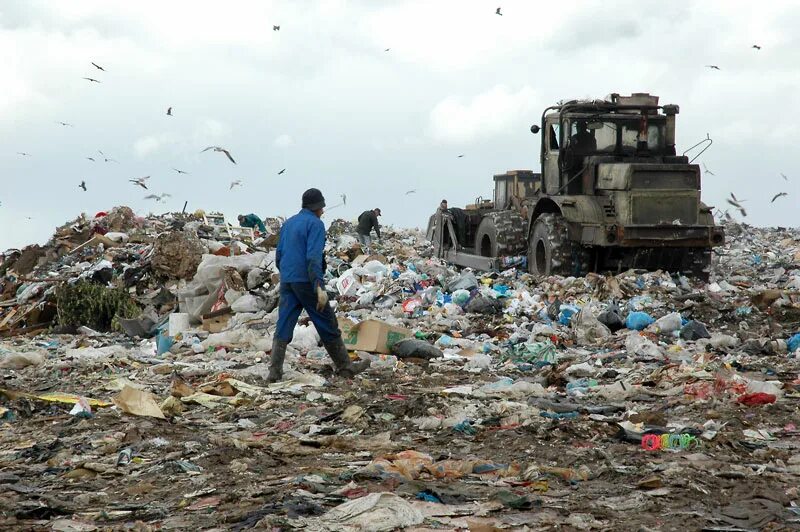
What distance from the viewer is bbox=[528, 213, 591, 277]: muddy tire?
13.8m

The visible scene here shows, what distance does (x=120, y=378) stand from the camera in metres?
8.55

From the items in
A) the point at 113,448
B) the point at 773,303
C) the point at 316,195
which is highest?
the point at 316,195

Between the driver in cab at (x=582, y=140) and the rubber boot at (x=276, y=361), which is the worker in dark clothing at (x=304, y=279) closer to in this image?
the rubber boot at (x=276, y=361)

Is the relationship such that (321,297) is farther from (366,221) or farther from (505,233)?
(366,221)

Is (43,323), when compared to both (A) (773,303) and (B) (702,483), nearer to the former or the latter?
(A) (773,303)

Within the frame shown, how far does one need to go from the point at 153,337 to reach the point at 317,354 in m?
3.38

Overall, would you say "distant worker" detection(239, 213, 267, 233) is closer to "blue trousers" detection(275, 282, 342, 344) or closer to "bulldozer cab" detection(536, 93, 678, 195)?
"bulldozer cab" detection(536, 93, 678, 195)

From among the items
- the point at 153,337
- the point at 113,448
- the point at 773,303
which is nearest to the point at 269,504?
the point at 113,448

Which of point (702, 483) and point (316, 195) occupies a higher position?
point (316, 195)

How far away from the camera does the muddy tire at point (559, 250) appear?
45.2 ft

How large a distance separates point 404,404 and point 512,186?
1267 cm

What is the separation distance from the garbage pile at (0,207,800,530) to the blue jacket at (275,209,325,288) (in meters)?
0.87

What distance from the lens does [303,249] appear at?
321 inches

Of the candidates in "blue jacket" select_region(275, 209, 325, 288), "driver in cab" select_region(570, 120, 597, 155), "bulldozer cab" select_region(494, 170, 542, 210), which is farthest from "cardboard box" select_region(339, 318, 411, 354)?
"bulldozer cab" select_region(494, 170, 542, 210)
